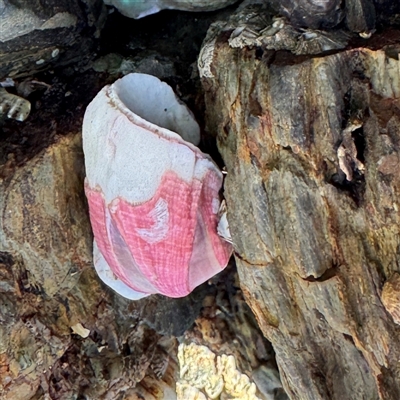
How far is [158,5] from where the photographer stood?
253 centimetres

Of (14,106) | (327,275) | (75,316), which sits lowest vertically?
(75,316)

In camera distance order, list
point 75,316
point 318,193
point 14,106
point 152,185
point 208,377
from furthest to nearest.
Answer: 1. point 208,377
2. point 75,316
3. point 14,106
4. point 152,185
5. point 318,193

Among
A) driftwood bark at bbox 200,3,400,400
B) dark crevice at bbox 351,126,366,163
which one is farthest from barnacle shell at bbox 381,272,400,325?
dark crevice at bbox 351,126,366,163

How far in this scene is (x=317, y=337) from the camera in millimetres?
2162

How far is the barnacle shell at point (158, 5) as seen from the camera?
2400mm

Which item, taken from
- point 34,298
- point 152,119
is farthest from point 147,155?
point 34,298

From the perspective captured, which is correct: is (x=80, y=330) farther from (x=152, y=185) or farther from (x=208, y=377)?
(x=152, y=185)

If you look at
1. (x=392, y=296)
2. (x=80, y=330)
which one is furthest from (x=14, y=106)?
(x=392, y=296)

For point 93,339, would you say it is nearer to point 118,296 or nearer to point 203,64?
point 118,296

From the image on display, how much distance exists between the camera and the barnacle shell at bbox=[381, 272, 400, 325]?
1678 mm

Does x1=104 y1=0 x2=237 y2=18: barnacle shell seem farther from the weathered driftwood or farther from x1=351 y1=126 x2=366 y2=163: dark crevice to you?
x1=351 y1=126 x2=366 y2=163: dark crevice

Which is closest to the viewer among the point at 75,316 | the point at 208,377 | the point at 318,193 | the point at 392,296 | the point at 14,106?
the point at 392,296

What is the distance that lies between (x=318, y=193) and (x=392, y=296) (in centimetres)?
43

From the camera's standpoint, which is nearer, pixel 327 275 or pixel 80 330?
pixel 327 275
